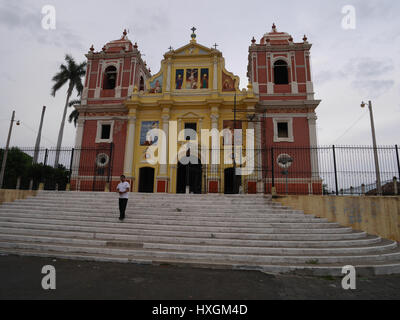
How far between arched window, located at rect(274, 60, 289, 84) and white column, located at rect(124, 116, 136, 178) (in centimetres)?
1100

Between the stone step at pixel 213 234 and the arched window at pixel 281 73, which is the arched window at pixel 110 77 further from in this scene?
the stone step at pixel 213 234

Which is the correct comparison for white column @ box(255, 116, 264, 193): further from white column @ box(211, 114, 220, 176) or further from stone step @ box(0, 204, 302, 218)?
stone step @ box(0, 204, 302, 218)

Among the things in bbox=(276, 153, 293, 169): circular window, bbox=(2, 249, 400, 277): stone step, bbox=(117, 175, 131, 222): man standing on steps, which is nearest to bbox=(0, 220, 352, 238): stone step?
bbox=(117, 175, 131, 222): man standing on steps

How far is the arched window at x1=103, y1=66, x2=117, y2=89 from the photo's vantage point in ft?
64.6

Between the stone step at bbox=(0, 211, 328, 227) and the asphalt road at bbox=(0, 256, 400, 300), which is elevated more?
the stone step at bbox=(0, 211, 328, 227)

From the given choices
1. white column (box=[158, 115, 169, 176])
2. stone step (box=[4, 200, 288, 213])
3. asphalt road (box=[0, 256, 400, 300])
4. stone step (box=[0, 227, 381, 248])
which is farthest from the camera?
white column (box=[158, 115, 169, 176])

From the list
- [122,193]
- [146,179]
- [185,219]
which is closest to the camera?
Answer: [122,193]

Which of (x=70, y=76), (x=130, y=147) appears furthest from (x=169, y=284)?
(x=70, y=76)

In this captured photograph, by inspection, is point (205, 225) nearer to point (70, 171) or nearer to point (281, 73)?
point (70, 171)

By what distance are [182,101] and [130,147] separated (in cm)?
485

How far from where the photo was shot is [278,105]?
666 inches

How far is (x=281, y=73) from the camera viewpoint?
61.0 feet

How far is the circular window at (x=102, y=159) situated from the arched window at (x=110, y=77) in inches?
237
